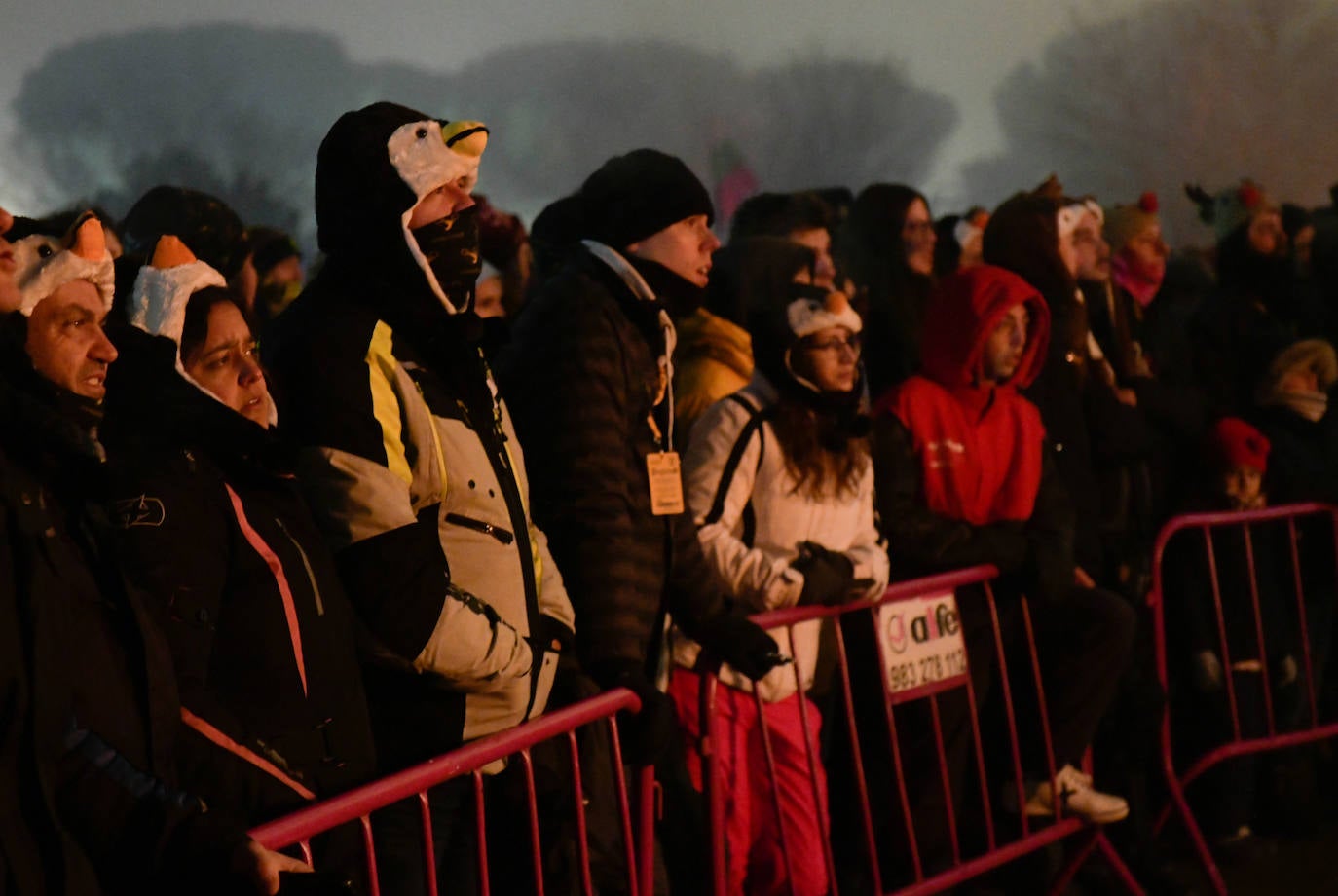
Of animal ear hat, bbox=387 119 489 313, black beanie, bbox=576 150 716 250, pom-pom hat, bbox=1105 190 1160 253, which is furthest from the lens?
pom-pom hat, bbox=1105 190 1160 253

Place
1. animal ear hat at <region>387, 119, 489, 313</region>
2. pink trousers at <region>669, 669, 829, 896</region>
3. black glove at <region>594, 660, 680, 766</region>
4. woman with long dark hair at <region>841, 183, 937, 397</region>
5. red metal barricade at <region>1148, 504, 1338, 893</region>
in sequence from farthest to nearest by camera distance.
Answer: woman with long dark hair at <region>841, 183, 937, 397</region> → red metal barricade at <region>1148, 504, 1338, 893</region> → pink trousers at <region>669, 669, 829, 896</region> → black glove at <region>594, 660, 680, 766</region> → animal ear hat at <region>387, 119, 489, 313</region>

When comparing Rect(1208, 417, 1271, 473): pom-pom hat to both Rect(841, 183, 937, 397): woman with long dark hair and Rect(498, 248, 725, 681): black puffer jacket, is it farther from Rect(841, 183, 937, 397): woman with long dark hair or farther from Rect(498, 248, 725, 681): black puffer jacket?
Rect(498, 248, 725, 681): black puffer jacket

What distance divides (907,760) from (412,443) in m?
2.10

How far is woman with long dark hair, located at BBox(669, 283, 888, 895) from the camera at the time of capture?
414cm

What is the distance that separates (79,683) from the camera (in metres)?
2.15

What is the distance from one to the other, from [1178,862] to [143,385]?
4.09 meters

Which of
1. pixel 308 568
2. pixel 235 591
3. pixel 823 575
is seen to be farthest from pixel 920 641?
pixel 235 591

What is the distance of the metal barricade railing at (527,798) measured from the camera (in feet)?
8.20

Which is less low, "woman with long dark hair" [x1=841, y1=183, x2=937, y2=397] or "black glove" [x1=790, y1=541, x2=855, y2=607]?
"woman with long dark hair" [x1=841, y1=183, x2=937, y2=397]

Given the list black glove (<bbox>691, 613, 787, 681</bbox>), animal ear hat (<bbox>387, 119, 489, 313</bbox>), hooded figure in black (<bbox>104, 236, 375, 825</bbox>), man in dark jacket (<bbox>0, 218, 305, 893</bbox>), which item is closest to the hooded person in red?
black glove (<bbox>691, 613, 787, 681</bbox>)

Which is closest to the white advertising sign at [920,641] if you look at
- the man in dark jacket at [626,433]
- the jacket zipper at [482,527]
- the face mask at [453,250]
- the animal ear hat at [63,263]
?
the man in dark jacket at [626,433]

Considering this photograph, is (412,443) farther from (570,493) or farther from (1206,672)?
(1206,672)

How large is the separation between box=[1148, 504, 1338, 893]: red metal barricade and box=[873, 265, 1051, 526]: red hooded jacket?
0.60m

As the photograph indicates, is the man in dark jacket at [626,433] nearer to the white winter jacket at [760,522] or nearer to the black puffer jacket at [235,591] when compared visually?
the white winter jacket at [760,522]
